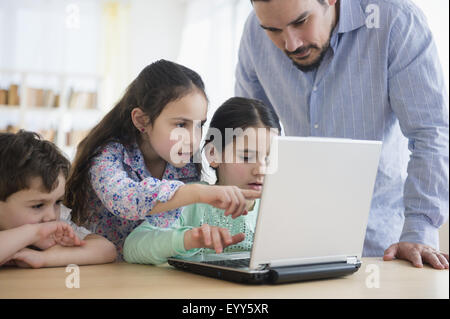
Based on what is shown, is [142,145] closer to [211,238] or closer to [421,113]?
[211,238]

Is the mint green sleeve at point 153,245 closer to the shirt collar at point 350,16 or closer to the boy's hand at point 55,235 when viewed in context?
the boy's hand at point 55,235

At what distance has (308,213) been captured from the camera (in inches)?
37.8

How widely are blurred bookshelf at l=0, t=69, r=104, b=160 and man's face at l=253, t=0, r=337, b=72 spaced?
15.4 ft

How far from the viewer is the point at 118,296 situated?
824mm

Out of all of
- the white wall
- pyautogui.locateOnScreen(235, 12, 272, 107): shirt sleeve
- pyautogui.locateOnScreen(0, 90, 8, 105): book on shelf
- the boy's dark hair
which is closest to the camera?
the boy's dark hair

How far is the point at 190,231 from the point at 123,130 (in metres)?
0.47

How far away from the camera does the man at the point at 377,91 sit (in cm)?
152

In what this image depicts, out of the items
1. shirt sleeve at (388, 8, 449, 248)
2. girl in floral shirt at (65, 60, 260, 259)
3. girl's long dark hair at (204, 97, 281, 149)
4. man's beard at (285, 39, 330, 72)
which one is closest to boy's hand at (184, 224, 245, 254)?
girl in floral shirt at (65, 60, 260, 259)

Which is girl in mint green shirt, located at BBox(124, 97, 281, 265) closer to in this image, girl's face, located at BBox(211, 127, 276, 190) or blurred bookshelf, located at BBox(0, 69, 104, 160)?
girl's face, located at BBox(211, 127, 276, 190)

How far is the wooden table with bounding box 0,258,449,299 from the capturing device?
0.85 m

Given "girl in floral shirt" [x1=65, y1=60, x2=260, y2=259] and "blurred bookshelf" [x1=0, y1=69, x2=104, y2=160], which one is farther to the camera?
"blurred bookshelf" [x1=0, y1=69, x2=104, y2=160]
